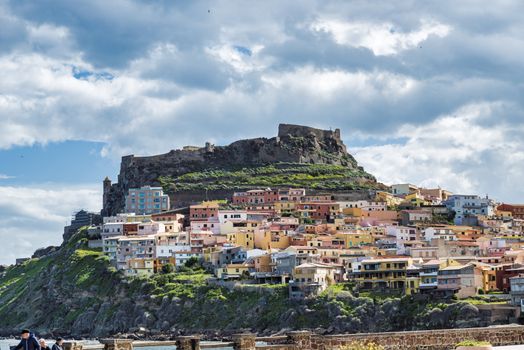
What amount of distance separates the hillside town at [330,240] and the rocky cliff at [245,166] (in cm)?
409

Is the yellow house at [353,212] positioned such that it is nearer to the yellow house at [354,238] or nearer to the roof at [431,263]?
the yellow house at [354,238]

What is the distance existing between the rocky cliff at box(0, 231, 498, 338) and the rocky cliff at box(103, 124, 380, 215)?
11.8 meters

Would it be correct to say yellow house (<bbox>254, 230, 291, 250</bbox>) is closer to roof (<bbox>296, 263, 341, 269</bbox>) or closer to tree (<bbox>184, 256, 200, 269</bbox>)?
tree (<bbox>184, 256, 200, 269</bbox>)

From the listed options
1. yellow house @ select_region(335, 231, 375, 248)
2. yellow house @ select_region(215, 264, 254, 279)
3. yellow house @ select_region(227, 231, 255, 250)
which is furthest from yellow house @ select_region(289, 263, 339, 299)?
yellow house @ select_region(227, 231, 255, 250)

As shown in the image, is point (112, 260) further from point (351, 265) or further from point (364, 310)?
point (364, 310)

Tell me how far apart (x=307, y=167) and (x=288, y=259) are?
120 ft

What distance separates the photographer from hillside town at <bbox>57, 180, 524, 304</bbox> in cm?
7075

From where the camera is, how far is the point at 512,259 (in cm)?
7344

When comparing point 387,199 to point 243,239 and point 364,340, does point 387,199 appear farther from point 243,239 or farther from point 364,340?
point 364,340

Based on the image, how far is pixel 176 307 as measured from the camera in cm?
7956

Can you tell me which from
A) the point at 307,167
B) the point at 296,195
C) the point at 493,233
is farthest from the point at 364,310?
the point at 307,167

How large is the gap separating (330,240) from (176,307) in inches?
534

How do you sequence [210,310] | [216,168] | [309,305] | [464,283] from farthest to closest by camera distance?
[216,168] < [210,310] < [309,305] < [464,283]

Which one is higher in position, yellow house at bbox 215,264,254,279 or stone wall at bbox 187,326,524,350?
yellow house at bbox 215,264,254,279
